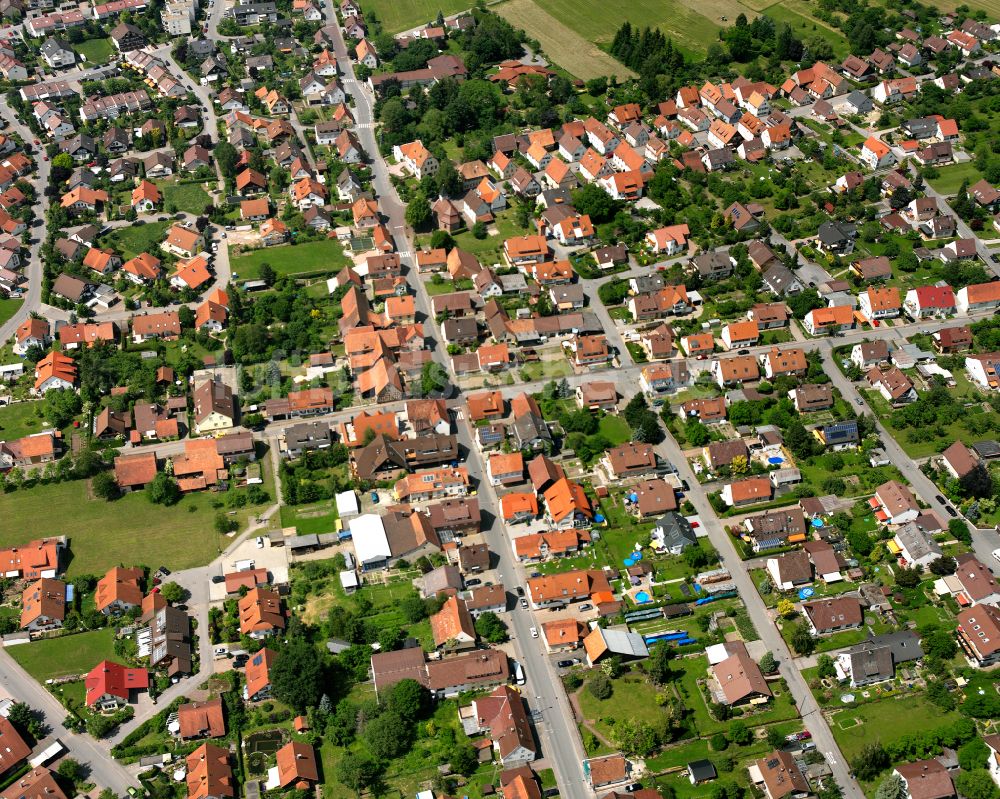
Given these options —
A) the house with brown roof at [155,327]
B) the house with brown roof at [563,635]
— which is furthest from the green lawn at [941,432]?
the house with brown roof at [155,327]

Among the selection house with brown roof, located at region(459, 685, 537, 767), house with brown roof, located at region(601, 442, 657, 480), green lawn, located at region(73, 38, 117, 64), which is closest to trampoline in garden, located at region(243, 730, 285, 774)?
house with brown roof, located at region(459, 685, 537, 767)

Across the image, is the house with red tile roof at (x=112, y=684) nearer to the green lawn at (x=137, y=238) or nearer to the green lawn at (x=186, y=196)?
the green lawn at (x=137, y=238)

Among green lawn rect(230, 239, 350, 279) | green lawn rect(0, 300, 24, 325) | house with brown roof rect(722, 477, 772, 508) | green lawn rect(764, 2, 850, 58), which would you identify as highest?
green lawn rect(764, 2, 850, 58)

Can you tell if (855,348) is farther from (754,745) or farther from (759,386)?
(754,745)

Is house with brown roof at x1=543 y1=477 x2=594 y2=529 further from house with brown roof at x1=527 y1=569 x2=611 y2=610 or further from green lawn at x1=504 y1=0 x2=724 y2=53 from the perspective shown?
green lawn at x1=504 y1=0 x2=724 y2=53

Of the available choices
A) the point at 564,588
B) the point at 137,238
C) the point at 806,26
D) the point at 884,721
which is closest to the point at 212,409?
the point at 564,588

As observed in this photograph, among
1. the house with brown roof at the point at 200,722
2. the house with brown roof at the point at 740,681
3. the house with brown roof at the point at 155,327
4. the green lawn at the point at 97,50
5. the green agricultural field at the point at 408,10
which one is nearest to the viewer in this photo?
the house with brown roof at the point at 200,722

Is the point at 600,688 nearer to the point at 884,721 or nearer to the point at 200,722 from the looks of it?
the point at 884,721
